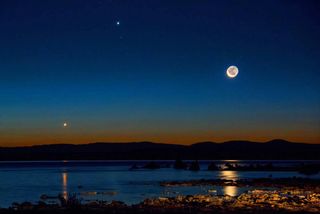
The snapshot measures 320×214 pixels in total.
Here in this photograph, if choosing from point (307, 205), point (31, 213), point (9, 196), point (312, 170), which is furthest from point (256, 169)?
point (31, 213)

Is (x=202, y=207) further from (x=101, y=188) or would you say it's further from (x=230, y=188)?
(x=101, y=188)

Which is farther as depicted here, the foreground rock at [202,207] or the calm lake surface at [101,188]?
the calm lake surface at [101,188]

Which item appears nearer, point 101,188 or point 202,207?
point 202,207

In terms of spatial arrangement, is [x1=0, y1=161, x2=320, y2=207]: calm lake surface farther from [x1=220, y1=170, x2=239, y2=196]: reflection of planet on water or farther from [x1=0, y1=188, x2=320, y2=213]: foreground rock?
[x1=0, y1=188, x2=320, y2=213]: foreground rock

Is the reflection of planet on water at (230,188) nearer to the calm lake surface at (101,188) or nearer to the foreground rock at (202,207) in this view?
the calm lake surface at (101,188)

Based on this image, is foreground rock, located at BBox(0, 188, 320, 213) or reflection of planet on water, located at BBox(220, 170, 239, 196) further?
reflection of planet on water, located at BBox(220, 170, 239, 196)

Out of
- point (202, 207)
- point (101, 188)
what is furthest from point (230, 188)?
point (202, 207)

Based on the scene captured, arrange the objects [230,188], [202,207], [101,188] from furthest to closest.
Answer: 1. [101,188]
2. [230,188]
3. [202,207]

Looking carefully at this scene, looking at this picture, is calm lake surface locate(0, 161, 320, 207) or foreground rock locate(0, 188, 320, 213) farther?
calm lake surface locate(0, 161, 320, 207)

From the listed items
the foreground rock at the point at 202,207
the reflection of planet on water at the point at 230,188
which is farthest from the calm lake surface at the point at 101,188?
the foreground rock at the point at 202,207

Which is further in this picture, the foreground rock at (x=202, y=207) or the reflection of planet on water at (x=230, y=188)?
the reflection of planet on water at (x=230, y=188)

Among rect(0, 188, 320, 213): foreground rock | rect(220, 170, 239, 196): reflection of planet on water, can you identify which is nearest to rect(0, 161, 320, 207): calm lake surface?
rect(220, 170, 239, 196): reflection of planet on water

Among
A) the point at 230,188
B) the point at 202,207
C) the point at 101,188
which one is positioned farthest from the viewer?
the point at 101,188

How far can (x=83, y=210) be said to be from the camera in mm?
30422
